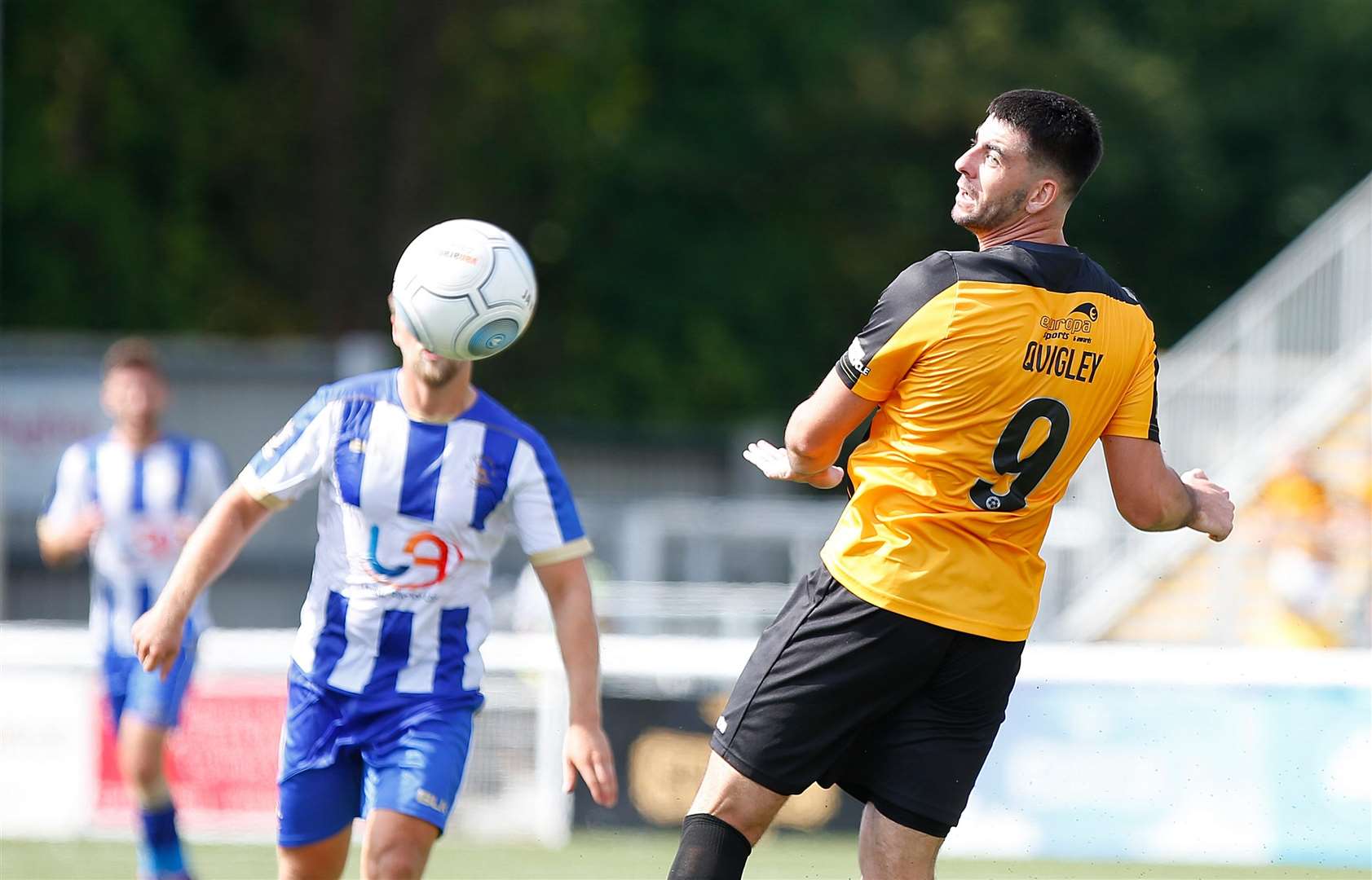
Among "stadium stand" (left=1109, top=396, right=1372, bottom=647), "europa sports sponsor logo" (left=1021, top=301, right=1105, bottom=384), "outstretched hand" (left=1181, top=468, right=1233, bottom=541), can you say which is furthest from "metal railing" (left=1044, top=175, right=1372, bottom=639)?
"europa sports sponsor logo" (left=1021, top=301, right=1105, bottom=384)

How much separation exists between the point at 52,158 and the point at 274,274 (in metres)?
4.60

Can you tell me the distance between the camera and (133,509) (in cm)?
852

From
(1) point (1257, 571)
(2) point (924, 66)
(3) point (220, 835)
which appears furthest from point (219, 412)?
(2) point (924, 66)

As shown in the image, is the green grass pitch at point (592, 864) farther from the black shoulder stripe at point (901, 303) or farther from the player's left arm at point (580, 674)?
the black shoulder stripe at point (901, 303)

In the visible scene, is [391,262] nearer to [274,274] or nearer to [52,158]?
[274,274]

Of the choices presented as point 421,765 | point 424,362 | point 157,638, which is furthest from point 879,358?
point 157,638

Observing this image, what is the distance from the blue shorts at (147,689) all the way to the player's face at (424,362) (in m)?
2.92

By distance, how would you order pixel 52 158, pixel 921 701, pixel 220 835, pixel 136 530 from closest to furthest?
pixel 921 701
pixel 136 530
pixel 220 835
pixel 52 158

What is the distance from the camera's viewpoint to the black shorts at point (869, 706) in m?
4.52

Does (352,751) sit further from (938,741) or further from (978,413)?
(978,413)

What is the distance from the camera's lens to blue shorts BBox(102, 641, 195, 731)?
7777mm

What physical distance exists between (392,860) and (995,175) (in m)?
2.32

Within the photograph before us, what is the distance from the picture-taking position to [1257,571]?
15.0 meters

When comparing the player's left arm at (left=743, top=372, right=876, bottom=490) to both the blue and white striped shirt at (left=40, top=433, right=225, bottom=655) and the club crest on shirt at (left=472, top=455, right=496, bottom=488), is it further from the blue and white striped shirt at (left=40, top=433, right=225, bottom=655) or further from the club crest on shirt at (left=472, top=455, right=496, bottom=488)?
the blue and white striped shirt at (left=40, top=433, right=225, bottom=655)
